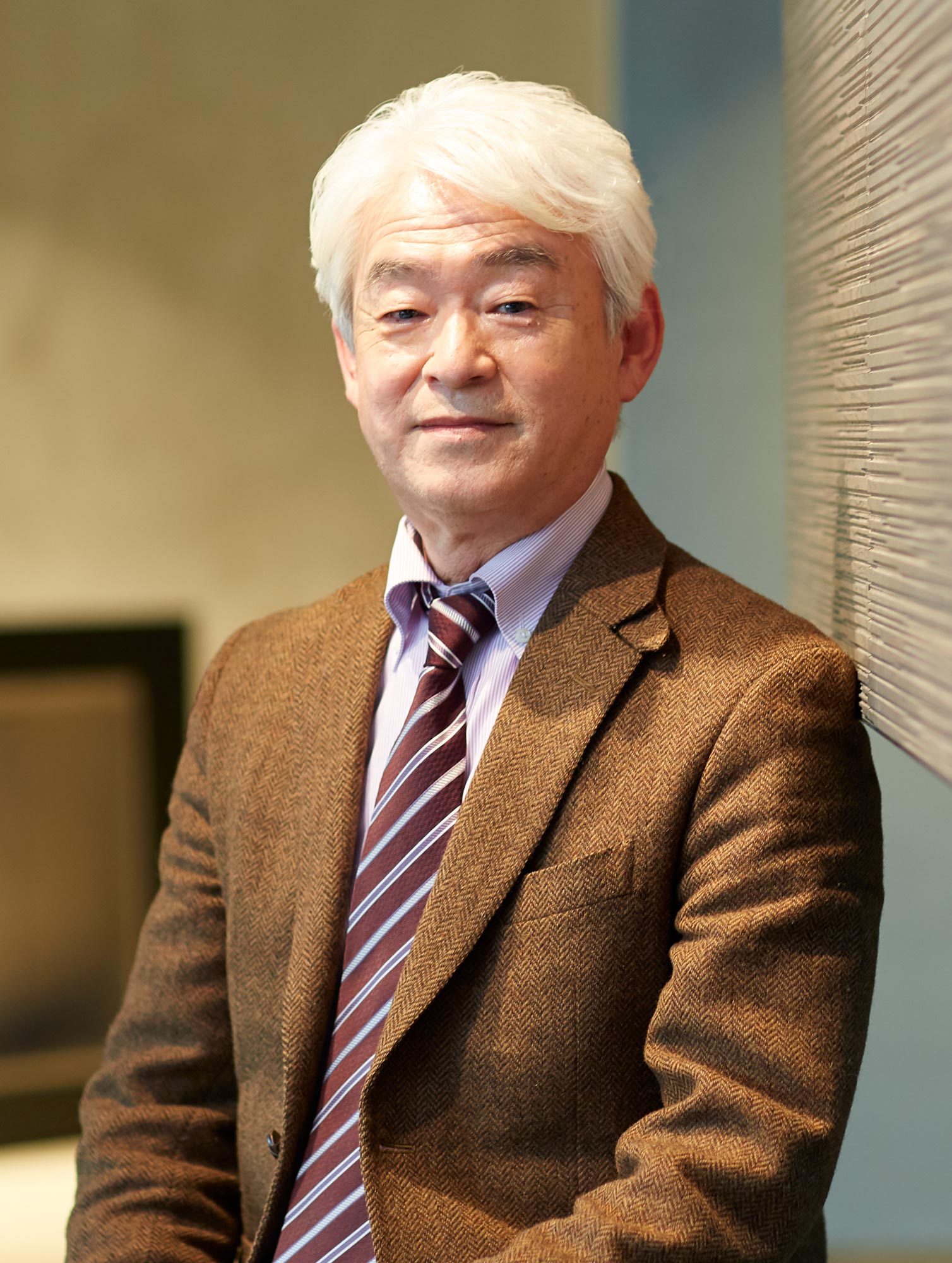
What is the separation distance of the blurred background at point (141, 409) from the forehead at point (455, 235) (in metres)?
1.35

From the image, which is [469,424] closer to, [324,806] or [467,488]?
[467,488]

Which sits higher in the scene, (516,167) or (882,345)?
(516,167)

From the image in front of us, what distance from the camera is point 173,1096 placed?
1.48 meters

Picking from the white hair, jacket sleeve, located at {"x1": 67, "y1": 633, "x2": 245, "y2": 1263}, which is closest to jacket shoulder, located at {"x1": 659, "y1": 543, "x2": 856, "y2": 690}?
the white hair

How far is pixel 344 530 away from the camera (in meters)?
2.96

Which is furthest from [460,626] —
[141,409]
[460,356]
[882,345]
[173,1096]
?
[141,409]

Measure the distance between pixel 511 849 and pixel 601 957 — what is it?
0.40 feet

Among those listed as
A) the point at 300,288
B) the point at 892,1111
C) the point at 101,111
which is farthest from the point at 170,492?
the point at 892,1111

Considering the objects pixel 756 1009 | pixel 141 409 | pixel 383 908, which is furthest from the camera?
pixel 141 409

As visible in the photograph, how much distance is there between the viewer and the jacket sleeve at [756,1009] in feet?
3.46

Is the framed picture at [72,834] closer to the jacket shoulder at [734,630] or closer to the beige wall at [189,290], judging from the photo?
the beige wall at [189,290]

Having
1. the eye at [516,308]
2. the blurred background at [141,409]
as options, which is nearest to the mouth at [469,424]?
the eye at [516,308]

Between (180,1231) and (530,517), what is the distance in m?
0.85

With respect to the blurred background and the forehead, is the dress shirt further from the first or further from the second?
the blurred background
